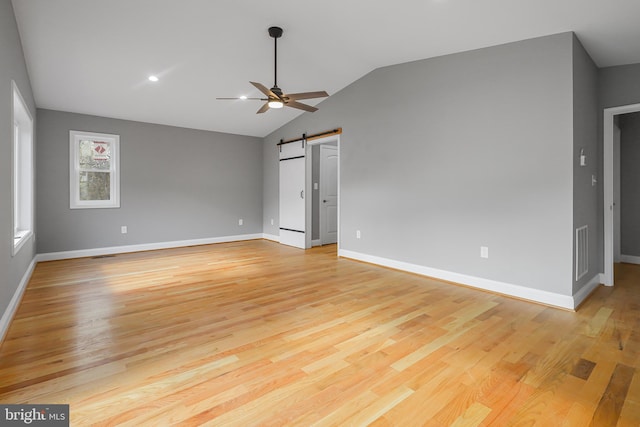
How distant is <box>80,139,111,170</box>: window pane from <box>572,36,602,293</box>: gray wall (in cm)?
667

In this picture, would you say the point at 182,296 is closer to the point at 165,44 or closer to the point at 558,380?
the point at 165,44

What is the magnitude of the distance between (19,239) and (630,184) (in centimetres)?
798

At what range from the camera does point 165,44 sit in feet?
11.9

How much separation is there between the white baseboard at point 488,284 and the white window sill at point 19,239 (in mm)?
4142

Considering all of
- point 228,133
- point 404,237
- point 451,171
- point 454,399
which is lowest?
point 454,399

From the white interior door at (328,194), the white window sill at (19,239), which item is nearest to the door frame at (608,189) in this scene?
the white interior door at (328,194)

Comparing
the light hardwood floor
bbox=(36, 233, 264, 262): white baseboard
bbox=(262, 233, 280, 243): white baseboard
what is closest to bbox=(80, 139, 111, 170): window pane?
bbox=(36, 233, 264, 262): white baseboard

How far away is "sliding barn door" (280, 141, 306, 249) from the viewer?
624 centimetres

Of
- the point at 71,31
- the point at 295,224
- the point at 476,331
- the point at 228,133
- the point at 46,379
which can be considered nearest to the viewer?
the point at 46,379

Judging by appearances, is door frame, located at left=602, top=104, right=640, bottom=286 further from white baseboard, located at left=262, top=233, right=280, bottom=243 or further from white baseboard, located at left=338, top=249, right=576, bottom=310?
white baseboard, located at left=262, top=233, right=280, bottom=243

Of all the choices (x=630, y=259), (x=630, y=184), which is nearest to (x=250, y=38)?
→ (x=630, y=184)

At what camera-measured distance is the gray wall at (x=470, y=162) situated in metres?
3.07

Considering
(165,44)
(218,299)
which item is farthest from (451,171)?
(165,44)

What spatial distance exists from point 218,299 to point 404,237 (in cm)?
254
